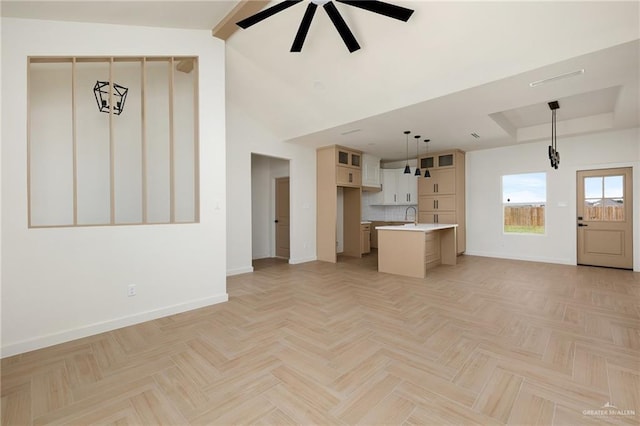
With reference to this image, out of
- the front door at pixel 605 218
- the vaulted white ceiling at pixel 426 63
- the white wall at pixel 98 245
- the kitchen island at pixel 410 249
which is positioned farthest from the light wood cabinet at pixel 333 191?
the front door at pixel 605 218

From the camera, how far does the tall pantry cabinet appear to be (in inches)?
275

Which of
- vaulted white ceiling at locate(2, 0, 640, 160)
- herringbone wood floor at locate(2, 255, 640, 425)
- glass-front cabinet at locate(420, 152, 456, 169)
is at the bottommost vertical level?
herringbone wood floor at locate(2, 255, 640, 425)

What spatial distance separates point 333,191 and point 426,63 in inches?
139

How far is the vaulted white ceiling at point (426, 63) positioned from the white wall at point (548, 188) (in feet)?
1.73

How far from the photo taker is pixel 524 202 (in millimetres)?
6688

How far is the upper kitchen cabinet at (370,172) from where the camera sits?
7574mm

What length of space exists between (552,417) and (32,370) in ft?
12.1

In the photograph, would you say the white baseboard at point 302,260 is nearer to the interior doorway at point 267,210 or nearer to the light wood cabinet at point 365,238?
the interior doorway at point 267,210

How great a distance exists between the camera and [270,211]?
7418 mm

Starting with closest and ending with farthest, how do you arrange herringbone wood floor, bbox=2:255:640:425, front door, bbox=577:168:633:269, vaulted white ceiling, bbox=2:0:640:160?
1. herringbone wood floor, bbox=2:255:640:425
2. vaulted white ceiling, bbox=2:0:640:160
3. front door, bbox=577:168:633:269

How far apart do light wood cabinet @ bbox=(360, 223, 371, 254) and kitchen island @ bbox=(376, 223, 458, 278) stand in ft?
6.52

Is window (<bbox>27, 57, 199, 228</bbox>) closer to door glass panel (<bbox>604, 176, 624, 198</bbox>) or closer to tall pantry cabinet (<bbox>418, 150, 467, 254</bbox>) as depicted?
tall pantry cabinet (<bbox>418, 150, 467, 254</bbox>)

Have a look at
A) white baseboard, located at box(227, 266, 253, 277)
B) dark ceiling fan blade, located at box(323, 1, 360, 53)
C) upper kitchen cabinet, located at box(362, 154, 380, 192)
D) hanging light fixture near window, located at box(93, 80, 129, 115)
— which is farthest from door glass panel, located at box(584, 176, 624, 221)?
hanging light fixture near window, located at box(93, 80, 129, 115)

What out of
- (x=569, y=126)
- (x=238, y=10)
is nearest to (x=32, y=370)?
(x=238, y=10)
